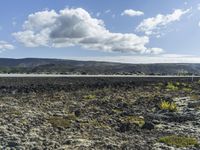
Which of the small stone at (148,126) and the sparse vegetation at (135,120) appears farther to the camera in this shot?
the sparse vegetation at (135,120)

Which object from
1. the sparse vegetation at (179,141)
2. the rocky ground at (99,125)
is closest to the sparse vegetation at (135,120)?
the rocky ground at (99,125)

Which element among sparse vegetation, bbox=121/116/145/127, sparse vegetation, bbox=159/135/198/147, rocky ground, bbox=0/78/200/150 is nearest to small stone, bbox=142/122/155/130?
rocky ground, bbox=0/78/200/150

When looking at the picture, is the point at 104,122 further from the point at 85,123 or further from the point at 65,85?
the point at 65,85

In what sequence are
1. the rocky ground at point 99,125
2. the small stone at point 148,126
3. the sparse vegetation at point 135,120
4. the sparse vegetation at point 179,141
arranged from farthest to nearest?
the sparse vegetation at point 135,120, the small stone at point 148,126, the sparse vegetation at point 179,141, the rocky ground at point 99,125

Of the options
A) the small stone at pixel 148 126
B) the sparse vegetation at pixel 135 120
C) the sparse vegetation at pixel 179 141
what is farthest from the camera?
the sparse vegetation at pixel 135 120

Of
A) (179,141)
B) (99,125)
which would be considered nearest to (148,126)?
(99,125)

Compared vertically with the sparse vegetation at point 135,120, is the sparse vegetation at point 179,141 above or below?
below

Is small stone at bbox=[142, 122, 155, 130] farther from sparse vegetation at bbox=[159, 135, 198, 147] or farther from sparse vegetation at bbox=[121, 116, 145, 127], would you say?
sparse vegetation at bbox=[159, 135, 198, 147]

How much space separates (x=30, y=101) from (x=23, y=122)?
8.17m

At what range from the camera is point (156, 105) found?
24.5 meters

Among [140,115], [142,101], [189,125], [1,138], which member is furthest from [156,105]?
[1,138]

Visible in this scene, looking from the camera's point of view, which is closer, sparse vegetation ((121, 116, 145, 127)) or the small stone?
the small stone

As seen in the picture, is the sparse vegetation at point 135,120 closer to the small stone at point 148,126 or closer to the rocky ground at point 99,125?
the rocky ground at point 99,125

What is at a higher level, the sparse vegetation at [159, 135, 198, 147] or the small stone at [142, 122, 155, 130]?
the small stone at [142, 122, 155, 130]
